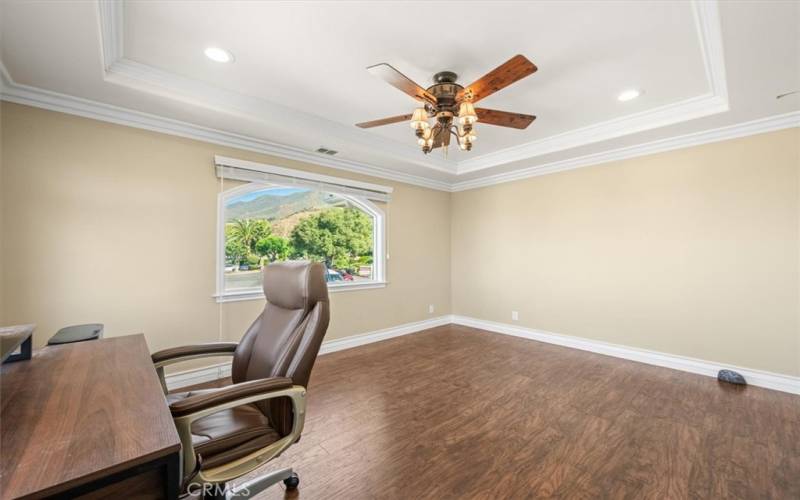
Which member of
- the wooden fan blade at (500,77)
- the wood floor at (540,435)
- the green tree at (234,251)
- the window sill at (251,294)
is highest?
the wooden fan blade at (500,77)

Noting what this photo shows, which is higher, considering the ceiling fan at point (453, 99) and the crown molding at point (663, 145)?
the crown molding at point (663, 145)

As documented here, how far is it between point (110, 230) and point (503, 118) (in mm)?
3340

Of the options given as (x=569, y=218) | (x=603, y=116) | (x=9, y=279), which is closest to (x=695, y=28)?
(x=603, y=116)

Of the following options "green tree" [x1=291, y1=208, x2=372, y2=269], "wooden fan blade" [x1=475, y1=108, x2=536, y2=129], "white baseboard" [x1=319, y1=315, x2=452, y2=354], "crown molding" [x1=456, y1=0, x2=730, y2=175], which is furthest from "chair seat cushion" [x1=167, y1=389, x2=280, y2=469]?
"crown molding" [x1=456, y1=0, x2=730, y2=175]

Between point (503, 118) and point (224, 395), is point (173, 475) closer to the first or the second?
point (224, 395)

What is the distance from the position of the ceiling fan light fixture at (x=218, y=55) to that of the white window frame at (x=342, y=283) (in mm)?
1318

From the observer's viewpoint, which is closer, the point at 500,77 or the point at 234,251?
the point at 500,77

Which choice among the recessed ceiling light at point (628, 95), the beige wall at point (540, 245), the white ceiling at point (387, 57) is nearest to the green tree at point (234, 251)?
the beige wall at point (540, 245)

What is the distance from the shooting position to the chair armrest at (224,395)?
110cm

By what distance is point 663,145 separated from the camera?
141 inches

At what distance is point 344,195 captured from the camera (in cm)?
433

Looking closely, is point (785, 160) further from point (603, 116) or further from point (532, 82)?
point (532, 82)
